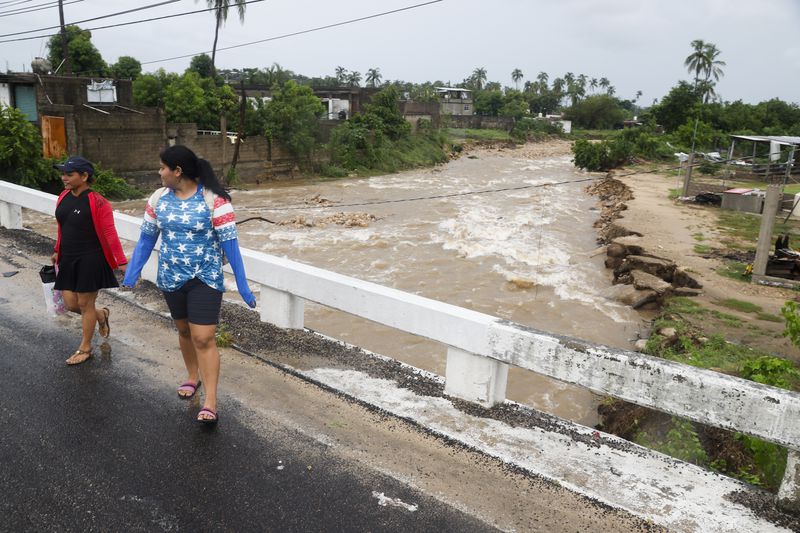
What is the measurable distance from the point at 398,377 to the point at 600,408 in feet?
12.3

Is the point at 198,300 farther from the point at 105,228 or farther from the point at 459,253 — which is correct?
the point at 459,253

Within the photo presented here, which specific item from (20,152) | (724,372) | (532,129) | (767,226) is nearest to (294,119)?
(20,152)

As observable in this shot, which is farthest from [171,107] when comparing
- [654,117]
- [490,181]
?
[654,117]

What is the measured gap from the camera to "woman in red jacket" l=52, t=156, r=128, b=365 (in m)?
4.58

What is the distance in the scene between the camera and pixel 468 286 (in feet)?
44.3

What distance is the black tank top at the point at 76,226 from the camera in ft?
15.0

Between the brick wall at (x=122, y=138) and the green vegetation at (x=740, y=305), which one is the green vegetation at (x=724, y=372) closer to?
the green vegetation at (x=740, y=305)

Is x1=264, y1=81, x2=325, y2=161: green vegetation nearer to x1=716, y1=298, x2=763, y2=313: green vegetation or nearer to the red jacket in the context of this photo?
x1=716, y1=298, x2=763, y2=313: green vegetation

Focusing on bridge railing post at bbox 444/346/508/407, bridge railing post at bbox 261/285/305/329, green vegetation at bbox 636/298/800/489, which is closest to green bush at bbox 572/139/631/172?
green vegetation at bbox 636/298/800/489

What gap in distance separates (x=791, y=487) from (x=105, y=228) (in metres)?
4.48

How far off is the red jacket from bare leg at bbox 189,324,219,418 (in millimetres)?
1273

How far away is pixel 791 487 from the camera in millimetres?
2996

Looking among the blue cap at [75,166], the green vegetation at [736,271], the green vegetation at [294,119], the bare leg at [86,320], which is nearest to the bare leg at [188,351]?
the bare leg at [86,320]

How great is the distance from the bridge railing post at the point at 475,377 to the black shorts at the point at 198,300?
1444mm
